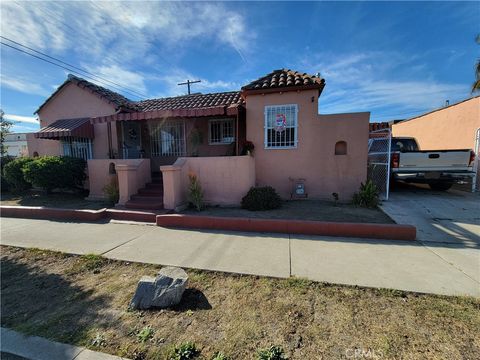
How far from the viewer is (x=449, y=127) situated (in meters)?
Result: 11.3

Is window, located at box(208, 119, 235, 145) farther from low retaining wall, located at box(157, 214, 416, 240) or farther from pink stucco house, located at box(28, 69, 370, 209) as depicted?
low retaining wall, located at box(157, 214, 416, 240)

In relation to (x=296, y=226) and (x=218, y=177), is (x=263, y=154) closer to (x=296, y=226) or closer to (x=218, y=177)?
(x=218, y=177)

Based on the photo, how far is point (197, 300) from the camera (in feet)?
9.75

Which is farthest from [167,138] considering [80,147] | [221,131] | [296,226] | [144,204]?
[296,226]

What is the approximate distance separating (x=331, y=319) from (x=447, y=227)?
5.15 meters

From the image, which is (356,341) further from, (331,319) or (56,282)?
(56,282)

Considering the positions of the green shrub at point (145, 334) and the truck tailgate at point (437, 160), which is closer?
the green shrub at point (145, 334)

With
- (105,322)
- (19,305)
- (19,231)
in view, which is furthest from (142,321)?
(19,231)

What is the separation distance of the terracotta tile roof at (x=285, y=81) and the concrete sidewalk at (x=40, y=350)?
7.99 m

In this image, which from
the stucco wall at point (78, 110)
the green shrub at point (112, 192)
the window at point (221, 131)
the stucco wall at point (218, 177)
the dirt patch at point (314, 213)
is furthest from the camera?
the stucco wall at point (78, 110)

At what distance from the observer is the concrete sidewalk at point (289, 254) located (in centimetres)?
339

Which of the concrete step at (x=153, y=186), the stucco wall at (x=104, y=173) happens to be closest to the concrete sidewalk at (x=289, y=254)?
the concrete step at (x=153, y=186)

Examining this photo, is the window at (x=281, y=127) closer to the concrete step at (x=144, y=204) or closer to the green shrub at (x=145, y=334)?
A: the concrete step at (x=144, y=204)

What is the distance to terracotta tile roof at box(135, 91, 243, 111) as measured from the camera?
1016 centimetres
